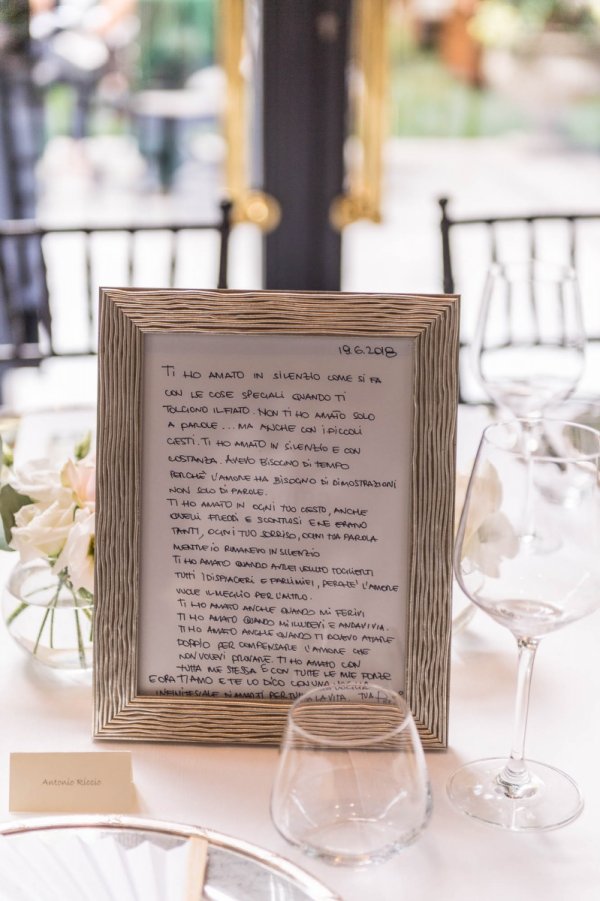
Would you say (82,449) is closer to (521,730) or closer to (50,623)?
(50,623)

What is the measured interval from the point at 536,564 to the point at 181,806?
0.29m

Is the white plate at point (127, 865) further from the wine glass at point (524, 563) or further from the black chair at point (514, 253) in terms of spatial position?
the black chair at point (514, 253)

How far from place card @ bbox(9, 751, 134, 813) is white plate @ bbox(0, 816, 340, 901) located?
37mm

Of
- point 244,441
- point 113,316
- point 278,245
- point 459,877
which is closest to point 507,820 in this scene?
point 459,877

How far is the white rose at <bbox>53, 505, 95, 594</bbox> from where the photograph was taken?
84cm

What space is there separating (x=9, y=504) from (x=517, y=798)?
432mm

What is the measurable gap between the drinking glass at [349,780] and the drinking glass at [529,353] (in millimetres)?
729

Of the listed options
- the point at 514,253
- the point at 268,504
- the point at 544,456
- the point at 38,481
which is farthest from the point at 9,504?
the point at 514,253

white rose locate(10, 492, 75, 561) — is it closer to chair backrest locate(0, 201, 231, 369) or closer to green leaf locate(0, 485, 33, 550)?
green leaf locate(0, 485, 33, 550)

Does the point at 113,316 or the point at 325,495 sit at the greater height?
the point at 113,316

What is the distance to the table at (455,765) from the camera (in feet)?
2.25

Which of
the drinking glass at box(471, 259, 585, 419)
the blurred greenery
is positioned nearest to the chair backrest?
the blurred greenery

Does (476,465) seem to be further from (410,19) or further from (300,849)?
(410,19)

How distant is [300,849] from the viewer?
0.66 metres
